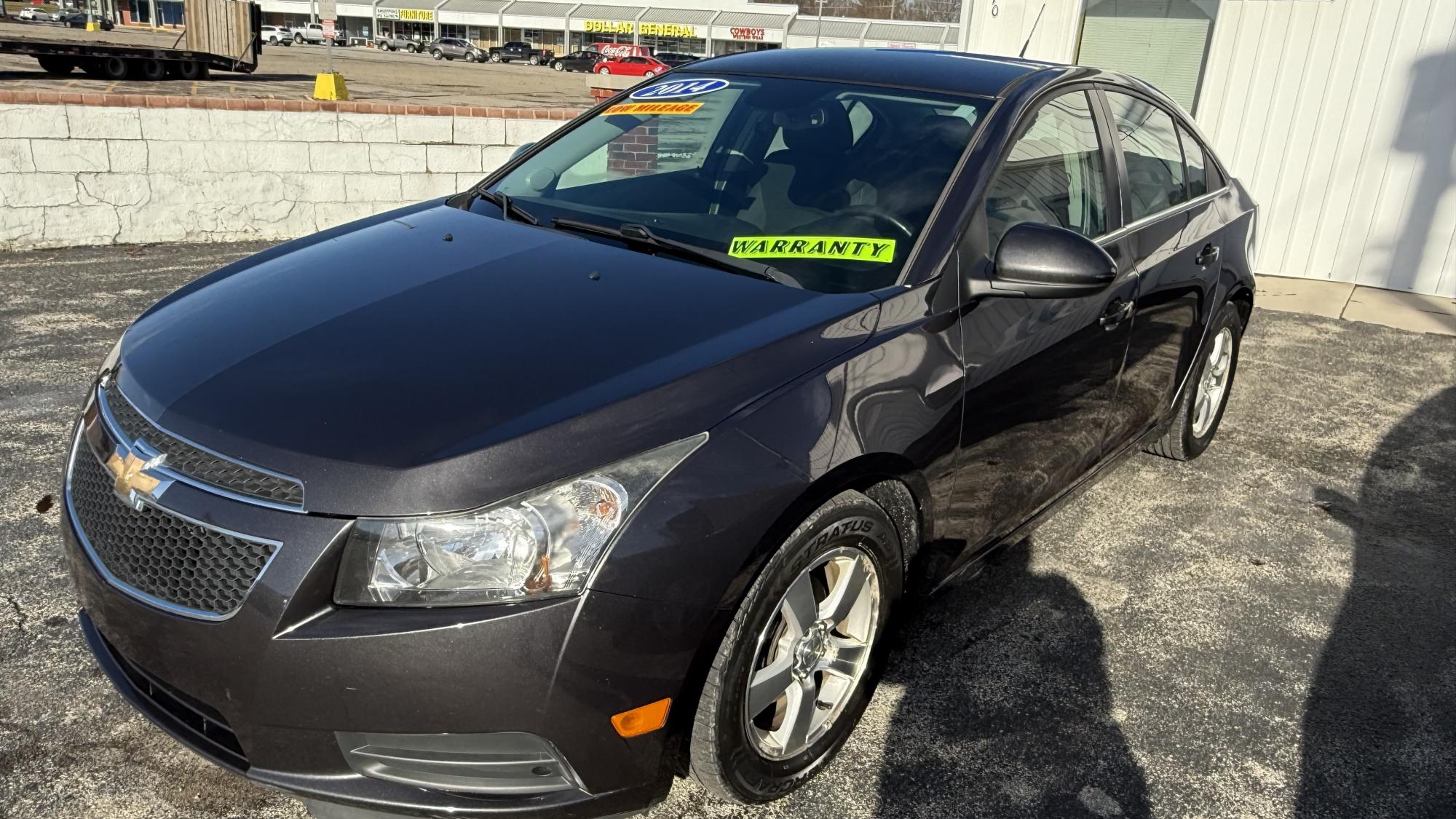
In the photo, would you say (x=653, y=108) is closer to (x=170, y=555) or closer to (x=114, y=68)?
(x=170, y=555)

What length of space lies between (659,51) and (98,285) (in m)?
76.9

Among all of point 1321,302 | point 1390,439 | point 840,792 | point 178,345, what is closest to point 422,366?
point 178,345

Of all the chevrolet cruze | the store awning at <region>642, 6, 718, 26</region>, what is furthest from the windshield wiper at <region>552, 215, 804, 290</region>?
the store awning at <region>642, 6, 718, 26</region>

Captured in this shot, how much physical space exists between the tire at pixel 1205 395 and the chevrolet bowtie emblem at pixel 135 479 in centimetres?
364

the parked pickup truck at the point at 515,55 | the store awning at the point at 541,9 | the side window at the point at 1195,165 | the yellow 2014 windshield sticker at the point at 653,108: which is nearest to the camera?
the yellow 2014 windshield sticker at the point at 653,108

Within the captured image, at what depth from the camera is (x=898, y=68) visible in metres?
3.43

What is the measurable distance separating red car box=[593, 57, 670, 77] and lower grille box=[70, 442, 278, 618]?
45876 mm

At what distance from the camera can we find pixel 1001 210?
2.96 m

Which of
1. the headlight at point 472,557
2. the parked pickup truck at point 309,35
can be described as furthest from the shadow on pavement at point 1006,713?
the parked pickup truck at point 309,35

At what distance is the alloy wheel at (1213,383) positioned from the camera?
4.59 meters

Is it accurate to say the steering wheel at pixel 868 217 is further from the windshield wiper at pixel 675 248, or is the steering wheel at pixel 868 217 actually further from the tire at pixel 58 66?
the tire at pixel 58 66

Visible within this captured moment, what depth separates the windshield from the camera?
9.19 ft

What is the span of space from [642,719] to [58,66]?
24096mm

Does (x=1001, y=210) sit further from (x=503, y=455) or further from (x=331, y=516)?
(x=331, y=516)
